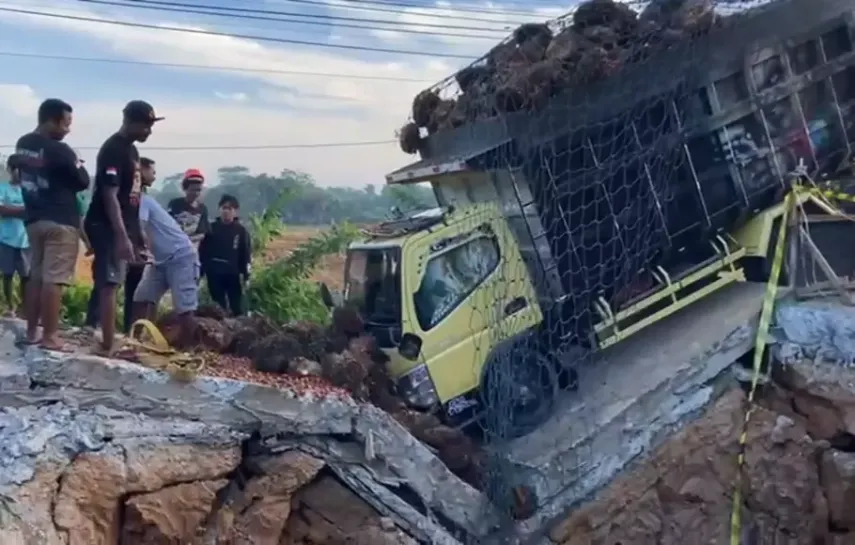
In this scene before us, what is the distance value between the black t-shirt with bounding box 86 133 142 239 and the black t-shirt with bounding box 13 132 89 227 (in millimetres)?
296

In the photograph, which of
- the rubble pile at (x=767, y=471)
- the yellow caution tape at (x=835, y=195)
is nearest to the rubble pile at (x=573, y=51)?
the yellow caution tape at (x=835, y=195)

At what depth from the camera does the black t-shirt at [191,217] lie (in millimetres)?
9391

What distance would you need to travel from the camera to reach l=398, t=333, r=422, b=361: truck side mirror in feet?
26.3

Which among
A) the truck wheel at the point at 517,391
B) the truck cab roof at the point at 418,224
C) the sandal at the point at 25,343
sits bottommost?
the truck wheel at the point at 517,391

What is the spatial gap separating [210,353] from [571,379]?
2.71 metres

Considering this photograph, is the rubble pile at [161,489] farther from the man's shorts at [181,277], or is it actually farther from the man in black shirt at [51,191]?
the man's shorts at [181,277]

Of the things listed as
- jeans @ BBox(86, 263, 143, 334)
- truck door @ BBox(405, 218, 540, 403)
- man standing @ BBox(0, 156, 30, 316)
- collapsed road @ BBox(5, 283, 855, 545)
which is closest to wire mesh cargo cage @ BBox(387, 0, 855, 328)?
truck door @ BBox(405, 218, 540, 403)

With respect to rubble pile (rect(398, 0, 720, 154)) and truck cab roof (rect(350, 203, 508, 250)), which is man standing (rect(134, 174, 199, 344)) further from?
rubble pile (rect(398, 0, 720, 154))

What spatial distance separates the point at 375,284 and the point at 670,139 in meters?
2.55

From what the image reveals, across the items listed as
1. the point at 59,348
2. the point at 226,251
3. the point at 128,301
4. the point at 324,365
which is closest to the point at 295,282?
the point at 226,251

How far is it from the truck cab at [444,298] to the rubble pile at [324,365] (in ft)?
0.54

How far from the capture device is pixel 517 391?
329 inches

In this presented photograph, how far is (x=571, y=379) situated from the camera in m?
8.62

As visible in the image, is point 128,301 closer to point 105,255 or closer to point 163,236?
point 163,236
